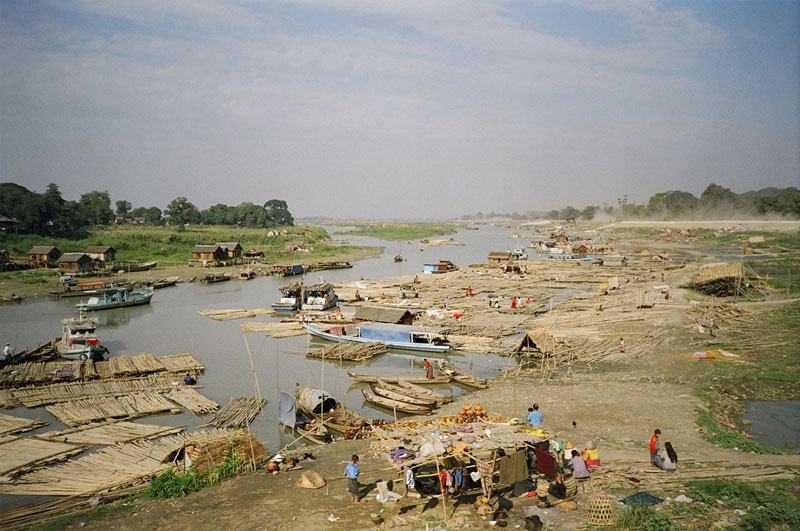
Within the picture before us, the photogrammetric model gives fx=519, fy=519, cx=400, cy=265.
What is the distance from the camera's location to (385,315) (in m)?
34.8

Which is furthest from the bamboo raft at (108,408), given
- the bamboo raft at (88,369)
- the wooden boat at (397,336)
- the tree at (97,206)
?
the tree at (97,206)

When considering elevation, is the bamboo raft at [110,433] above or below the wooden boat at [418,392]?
below

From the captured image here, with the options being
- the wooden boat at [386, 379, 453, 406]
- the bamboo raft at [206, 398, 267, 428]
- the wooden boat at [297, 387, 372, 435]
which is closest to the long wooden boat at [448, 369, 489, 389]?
the wooden boat at [386, 379, 453, 406]

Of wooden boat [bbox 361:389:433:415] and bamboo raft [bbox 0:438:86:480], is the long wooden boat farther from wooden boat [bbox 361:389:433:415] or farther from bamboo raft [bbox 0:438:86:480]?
bamboo raft [bbox 0:438:86:480]

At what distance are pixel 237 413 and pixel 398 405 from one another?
653 centimetres

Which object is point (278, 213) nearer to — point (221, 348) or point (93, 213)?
point (93, 213)

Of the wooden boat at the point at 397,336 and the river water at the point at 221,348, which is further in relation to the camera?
the wooden boat at the point at 397,336

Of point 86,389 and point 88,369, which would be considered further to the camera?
point 88,369

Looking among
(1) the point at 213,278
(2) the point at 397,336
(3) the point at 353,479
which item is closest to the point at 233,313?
(2) the point at 397,336

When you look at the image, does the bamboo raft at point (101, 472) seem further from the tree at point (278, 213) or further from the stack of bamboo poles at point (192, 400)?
the tree at point (278, 213)

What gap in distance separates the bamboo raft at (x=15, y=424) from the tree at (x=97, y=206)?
91632 mm

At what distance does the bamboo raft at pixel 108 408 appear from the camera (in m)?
20.5

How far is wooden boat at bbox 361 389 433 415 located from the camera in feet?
68.7

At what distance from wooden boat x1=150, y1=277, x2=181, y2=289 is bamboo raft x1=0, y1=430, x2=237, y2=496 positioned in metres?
44.4
